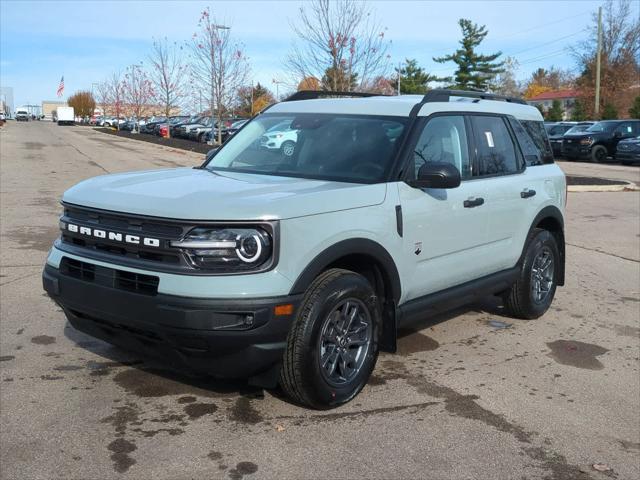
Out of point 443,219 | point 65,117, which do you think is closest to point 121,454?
point 443,219

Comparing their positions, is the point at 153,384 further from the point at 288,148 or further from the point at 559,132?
the point at 559,132

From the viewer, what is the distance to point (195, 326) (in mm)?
3396

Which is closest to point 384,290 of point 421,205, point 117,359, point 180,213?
→ point 421,205

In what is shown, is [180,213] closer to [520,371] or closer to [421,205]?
[421,205]

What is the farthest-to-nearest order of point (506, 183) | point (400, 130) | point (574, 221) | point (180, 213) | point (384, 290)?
1. point (574, 221)
2. point (506, 183)
3. point (400, 130)
4. point (384, 290)
5. point (180, 213)

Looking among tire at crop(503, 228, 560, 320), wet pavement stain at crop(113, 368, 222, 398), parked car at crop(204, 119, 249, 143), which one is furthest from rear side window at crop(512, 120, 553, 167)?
parked car at crop(204, 119, 249, 143)

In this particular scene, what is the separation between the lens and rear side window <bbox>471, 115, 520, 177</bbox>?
5.30m

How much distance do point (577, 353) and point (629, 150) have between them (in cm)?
2278

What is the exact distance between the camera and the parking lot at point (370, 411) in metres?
3.40

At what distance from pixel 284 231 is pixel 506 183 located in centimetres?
264

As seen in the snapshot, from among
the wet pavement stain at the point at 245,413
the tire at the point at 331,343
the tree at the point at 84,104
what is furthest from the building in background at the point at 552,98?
the wet pavement stain at the point at 245,413

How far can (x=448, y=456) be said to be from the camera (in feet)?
11.5

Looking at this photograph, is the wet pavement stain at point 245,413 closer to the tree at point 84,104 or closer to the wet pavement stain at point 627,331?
the wet pavement stain at point 627,331

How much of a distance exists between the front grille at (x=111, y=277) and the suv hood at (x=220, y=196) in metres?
0.34
